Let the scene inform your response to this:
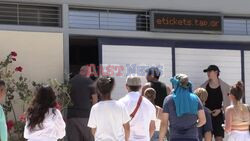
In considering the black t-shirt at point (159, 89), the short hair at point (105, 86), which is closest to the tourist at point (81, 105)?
the black t-shirt at point (159, 89)

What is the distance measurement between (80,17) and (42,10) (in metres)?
0.80

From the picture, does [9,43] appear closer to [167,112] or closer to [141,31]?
[141,31]

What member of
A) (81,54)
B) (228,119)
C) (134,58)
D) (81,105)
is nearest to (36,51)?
(81,105)

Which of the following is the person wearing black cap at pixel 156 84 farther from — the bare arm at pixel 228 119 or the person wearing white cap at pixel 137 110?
the person wearing white cap at pixel 137 110

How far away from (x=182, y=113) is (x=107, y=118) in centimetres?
118

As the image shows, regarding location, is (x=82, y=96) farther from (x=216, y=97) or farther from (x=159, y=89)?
(x=216, y=97)

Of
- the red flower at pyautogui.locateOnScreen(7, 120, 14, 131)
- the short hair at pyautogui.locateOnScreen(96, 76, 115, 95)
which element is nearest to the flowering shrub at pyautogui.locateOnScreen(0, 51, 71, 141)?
the red flower at pyautogui.locateOnScreen(7, 120, 14, 131)

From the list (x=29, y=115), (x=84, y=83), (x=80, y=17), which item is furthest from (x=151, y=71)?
(x=29, y=115)

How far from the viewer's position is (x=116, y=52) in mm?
11891

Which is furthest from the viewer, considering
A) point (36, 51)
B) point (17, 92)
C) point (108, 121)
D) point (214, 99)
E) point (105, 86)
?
point (214, 99)

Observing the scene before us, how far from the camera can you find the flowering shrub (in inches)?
410

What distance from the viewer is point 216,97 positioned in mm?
11711

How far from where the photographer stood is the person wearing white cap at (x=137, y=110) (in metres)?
7.94

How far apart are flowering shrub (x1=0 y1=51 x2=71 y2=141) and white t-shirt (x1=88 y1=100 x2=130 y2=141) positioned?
3446 millimetres
